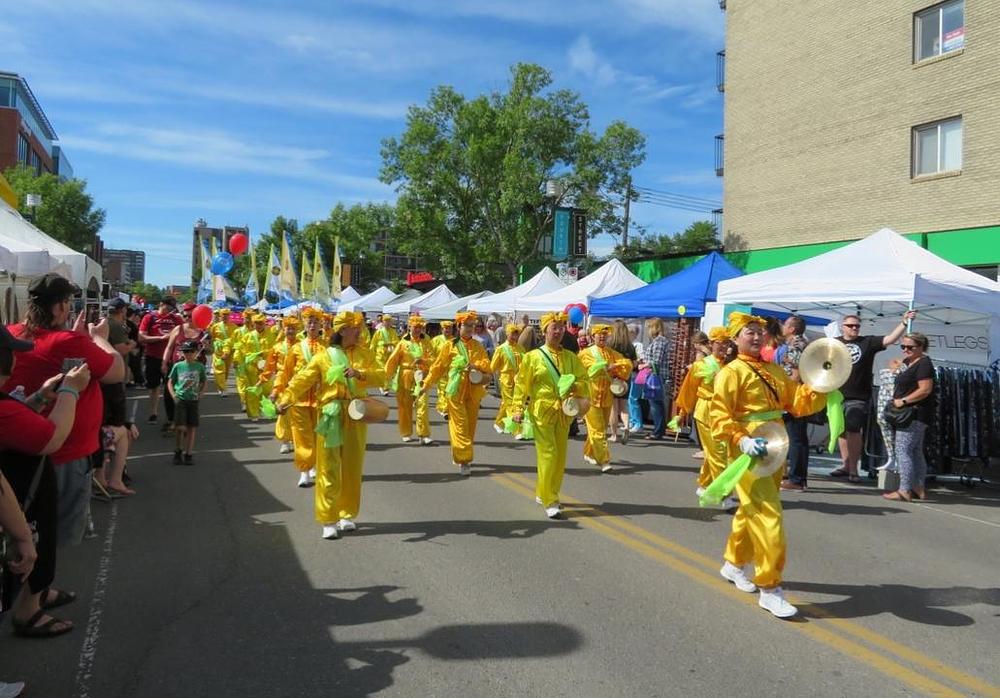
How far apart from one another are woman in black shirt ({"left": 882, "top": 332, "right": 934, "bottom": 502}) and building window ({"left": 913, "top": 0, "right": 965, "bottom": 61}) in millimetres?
13699

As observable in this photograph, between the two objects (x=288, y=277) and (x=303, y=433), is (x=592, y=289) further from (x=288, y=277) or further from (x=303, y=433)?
(x=288, y=277)

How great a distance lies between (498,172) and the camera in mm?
32844

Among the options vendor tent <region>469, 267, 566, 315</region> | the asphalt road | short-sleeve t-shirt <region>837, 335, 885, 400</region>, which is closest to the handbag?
short-sleeve t-shirt <region>837, 335, 885, 400</region>

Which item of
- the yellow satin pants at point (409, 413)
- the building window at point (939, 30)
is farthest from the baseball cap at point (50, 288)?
the building window at point (939, 30)

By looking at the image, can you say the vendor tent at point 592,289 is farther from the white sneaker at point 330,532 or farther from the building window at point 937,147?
the white sneaker at point 330,532

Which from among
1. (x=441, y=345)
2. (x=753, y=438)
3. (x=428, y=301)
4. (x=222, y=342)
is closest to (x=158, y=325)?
(x=222, y=342)

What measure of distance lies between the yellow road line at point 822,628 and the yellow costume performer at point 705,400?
0.96 metres

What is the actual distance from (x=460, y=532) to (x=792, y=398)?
3.06 meters

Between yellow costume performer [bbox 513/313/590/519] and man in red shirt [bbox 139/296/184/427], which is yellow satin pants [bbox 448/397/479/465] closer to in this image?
yellow costume performer [bbox 513/313/590/519]

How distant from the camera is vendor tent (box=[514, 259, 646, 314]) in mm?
17281

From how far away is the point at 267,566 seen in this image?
5.60 m

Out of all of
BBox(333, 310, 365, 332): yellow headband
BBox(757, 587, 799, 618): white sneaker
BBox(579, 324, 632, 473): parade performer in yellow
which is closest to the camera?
BBox(757, 587, 799, 618): white sneaker

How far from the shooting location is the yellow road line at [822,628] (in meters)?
3.82

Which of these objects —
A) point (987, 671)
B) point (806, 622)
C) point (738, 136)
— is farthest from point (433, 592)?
point (738, 136)
